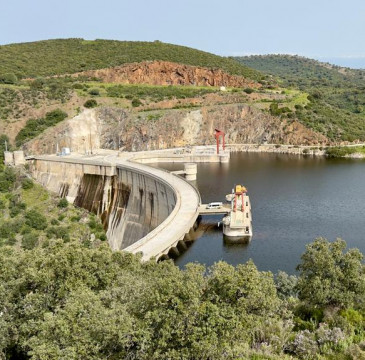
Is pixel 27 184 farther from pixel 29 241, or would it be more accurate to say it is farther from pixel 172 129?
pixel 172 129

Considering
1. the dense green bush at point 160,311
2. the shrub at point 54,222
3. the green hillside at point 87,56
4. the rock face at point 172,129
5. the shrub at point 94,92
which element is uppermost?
the green hillside at point 87,56

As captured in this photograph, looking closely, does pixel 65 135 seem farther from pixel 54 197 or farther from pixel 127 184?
pixel 127 184

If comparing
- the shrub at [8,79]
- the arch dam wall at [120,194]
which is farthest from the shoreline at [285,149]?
the shrub at [8,79]

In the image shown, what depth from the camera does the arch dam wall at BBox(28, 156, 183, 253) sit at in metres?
46.0

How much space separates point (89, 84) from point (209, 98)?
27.4m

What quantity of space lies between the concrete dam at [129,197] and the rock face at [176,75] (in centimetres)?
4382

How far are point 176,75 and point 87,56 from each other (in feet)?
88.1

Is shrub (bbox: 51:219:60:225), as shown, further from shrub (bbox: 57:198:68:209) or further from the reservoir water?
the reservoir water

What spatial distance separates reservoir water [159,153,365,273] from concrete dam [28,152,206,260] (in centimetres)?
256

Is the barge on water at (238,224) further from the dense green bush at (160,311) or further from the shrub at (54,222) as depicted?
Result: the shrub at (54,222)

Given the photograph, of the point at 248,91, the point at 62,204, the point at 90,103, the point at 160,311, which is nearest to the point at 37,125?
the point at 90,103

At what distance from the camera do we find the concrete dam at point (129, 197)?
3817 cm

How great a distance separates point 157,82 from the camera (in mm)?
108812

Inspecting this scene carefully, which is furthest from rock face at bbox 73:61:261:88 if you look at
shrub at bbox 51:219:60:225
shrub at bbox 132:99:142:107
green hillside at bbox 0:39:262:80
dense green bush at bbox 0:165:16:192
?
shrub at bbox 51:219:60:225
